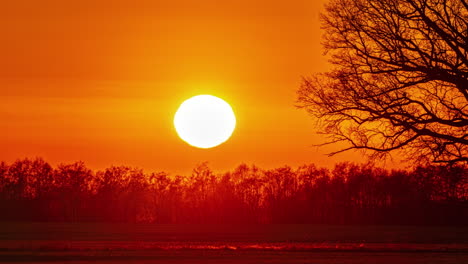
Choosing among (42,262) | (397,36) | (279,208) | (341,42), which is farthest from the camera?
(279,208)

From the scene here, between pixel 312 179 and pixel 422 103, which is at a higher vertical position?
pixel 312 179

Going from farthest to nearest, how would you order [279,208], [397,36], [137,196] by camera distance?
[137,196] → [279,208] → [397,36]

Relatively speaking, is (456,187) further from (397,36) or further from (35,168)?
(35,168)

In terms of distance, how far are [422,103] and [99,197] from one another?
105 metres

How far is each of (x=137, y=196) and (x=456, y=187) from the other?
106 m

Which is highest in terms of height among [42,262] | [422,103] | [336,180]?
[336,180]

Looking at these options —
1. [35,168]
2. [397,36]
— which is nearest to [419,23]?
[397,36]

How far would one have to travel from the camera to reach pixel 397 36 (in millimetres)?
A: 27203

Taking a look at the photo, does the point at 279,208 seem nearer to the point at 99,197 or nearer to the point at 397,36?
the point at 99,197

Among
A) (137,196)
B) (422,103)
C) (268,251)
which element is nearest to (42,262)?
(268,251)

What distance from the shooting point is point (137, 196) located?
133 meters

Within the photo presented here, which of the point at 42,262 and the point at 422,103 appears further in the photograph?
the point at 42,262

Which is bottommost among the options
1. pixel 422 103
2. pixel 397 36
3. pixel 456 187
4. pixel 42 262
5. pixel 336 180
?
pixel 42 262

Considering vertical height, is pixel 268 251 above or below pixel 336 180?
below
